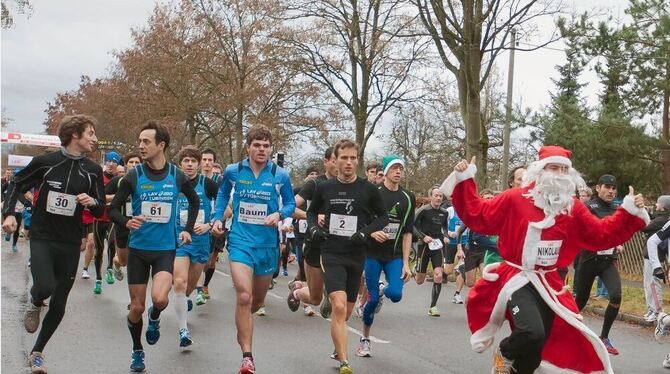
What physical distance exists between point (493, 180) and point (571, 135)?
102 feet

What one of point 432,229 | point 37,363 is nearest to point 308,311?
point 432,229

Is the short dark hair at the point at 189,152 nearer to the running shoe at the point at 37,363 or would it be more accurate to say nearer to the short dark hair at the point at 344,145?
the short dark hair at the point at 344,145

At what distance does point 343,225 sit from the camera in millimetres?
7035

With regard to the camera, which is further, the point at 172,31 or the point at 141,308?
the point at 172,31

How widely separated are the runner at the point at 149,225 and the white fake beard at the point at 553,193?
310 cm

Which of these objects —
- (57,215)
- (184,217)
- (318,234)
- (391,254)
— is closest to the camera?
(57,215)

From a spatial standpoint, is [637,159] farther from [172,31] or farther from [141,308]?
[172,31]

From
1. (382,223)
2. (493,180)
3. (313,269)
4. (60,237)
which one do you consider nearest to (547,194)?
(382,223)

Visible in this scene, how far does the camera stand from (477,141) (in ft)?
60.8

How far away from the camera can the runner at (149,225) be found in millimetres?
6520

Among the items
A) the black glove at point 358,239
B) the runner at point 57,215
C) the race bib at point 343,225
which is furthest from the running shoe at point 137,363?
the black glove at point 358,239

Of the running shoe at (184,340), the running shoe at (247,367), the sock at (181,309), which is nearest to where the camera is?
the running shoe at (247,367)

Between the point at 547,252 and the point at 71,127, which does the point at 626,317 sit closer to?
the point at 547,252

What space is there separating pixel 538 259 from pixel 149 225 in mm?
3359
